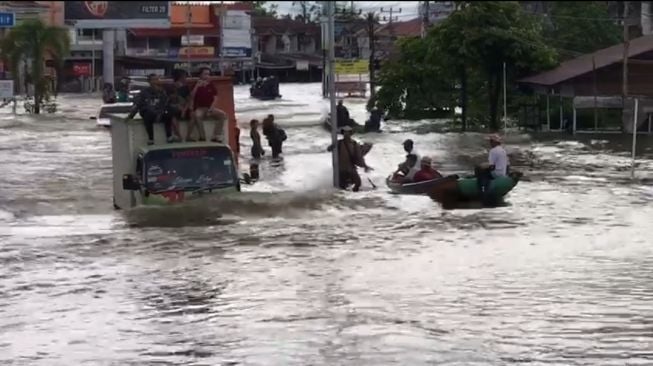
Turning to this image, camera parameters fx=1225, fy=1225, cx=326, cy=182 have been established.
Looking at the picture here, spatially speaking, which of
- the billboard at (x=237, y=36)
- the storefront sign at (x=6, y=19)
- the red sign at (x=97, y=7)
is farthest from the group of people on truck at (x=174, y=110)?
the red sign at (x=97, y=7)

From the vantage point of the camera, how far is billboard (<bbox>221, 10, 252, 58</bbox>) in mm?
71812

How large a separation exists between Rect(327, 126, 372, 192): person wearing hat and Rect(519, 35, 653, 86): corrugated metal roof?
17.4 m

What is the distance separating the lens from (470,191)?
21.8 m

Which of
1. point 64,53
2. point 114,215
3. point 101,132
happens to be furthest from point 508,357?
point 64,53

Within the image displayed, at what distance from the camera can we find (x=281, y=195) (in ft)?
75.3

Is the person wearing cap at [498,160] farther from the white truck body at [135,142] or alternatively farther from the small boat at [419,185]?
the white truck body at [135,142]

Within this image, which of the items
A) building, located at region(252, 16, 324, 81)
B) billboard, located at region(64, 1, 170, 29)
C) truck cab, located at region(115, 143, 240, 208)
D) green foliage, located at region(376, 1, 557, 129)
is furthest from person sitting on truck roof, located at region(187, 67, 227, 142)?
building, located at region(252, 16, 324, 81)

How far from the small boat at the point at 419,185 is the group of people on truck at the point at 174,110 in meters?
4.35

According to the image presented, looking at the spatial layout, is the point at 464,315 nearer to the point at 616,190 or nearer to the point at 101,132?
the point at 616,190

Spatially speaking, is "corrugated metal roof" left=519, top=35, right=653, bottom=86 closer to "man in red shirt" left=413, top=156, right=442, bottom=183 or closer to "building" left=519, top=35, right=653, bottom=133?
"building" left=519, top=35, right=653, bottom=133

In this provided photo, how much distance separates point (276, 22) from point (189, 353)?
74.0 m

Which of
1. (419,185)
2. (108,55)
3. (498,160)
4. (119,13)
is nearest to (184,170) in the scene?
(419,185)

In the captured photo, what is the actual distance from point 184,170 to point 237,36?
54852mm

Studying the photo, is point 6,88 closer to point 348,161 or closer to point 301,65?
point 348,161
